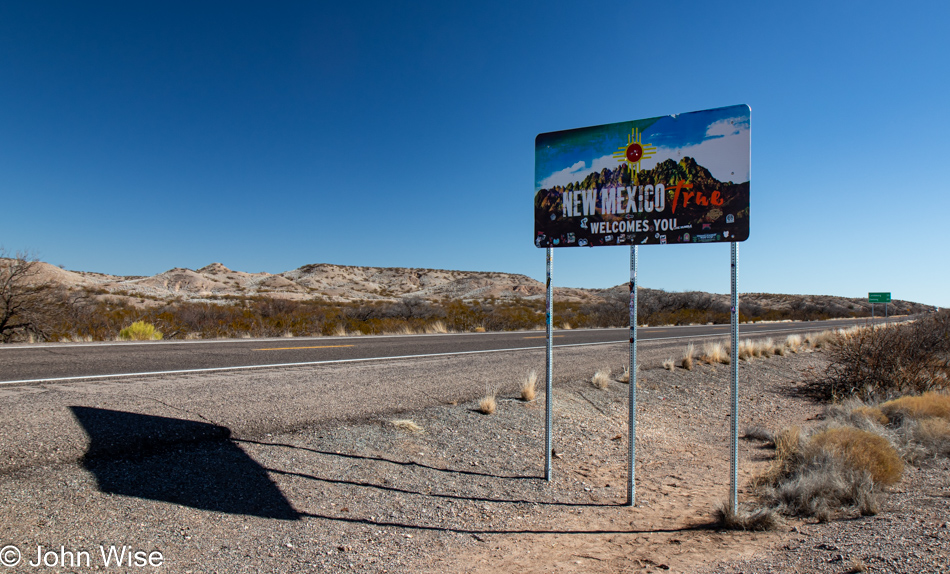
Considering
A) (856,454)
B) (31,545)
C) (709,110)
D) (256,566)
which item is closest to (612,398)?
(856,454)

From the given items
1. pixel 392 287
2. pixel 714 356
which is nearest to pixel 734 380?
pixel 714 356

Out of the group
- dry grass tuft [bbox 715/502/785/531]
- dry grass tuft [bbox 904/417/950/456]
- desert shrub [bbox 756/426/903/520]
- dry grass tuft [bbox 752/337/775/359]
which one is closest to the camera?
dry grass tuft [bbox 715/502/785/531]

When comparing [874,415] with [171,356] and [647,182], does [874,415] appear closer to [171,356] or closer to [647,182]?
[647,182]

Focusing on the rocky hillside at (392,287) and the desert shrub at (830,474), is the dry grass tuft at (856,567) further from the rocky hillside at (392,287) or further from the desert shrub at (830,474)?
the rocky hillside at (392,287)

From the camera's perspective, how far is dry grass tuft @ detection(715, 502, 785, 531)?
4.08 m

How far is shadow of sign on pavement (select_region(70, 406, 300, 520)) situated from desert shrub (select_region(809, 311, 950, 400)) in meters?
11.1

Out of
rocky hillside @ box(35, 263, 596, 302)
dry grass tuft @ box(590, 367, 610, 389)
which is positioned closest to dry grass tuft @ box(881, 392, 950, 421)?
dry grass tuft @ box(590, 367, 610, 389)

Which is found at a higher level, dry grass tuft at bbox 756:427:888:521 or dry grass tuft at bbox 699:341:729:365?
dry grass tuft at bbox 699:341:729:365

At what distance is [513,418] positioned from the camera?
7109mm

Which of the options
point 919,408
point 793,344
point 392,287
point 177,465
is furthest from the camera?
point 392,287

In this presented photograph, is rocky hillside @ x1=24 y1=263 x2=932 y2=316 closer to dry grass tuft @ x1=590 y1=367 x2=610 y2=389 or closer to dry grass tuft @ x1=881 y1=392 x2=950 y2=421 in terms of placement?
dry grass tuft @ x1=590 y1=367 x2=610 y2=389

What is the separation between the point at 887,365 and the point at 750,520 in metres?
9.51

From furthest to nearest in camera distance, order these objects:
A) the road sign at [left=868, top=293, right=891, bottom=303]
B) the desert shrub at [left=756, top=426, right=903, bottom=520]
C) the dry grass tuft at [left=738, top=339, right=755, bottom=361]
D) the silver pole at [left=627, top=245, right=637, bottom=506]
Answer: the road sign at [left=868, top=293, right=891, bottom=303] → the dry grass tuft at [left=738, top=339, right=755, bottom=361] → the desert shrub at [left=756, top=426, right=903, bottom=520] → the silver pole at [left=627, top=245, right=637, bottom=506]

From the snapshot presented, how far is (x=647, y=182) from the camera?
4203 mm
